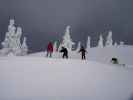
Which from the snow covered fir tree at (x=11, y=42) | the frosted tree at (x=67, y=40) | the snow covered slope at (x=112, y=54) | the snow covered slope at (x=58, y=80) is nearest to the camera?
the snow covered slope at (x=58, y=80)

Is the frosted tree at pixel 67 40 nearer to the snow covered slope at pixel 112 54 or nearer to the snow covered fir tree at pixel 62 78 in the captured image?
the snow covered slope at pixel 112 54

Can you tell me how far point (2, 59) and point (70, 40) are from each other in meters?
42.6

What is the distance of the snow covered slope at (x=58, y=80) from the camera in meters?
23.5

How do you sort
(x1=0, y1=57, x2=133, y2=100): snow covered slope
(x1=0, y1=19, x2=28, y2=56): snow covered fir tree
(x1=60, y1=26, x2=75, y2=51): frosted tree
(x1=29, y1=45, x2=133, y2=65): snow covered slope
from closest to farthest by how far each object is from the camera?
(x1=0, y1=57, x2=133, y2=100): snow covered slope < (x1=29, y1=45, x2=133, y2=65): snow covered slope < (x1=0, y1=19, x2=28, y2=56): snow covered fir tree < (x1=60, y1=26, x2=75, y2=51): frosted tree

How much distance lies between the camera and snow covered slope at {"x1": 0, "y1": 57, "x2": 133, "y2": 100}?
76.9 ft

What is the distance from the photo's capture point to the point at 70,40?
65.6 meters

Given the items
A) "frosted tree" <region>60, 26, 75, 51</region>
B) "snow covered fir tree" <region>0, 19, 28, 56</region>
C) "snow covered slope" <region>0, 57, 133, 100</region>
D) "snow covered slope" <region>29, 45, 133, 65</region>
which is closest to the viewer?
"snow covered slope" <region>0, 57, 133, 100</region>

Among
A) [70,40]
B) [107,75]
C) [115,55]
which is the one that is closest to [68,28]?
[70,40]

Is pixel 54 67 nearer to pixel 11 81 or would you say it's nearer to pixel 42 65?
pixel 42 65

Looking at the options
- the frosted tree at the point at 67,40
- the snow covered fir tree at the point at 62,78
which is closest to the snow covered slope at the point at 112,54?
the snow covered fir tree at the point at 62,78

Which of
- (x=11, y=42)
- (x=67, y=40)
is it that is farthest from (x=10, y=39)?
(x=67, y=40)

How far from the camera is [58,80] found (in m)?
24.9

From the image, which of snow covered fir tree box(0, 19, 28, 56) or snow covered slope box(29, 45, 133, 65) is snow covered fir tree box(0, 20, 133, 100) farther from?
snow covered fir tree box(0, 19, 28, 56)

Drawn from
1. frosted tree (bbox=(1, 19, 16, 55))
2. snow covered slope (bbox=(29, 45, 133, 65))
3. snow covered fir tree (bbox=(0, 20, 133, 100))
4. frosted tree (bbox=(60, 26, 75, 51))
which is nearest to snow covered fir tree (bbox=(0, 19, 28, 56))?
frosted tree (bbox=(1, 19, 16, 55))
